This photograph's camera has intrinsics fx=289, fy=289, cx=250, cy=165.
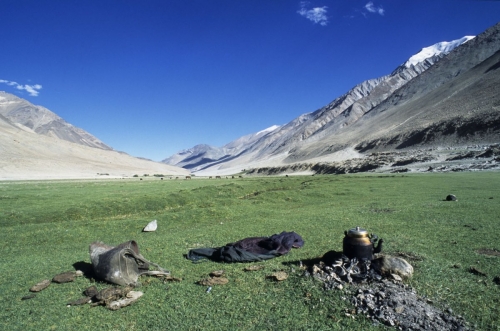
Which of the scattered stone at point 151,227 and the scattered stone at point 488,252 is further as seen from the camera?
the scattered stone at point 151,227

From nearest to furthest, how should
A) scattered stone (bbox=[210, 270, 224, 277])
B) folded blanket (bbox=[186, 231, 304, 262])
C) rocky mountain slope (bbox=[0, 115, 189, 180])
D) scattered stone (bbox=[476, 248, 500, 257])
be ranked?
scattered stone (bbox=[210, 270, 224, 277]) < scattered stone (bbox=[476, 248, 500, 257]) < folded blanket (bbox=[186, 231, 304, 262]) < rocky mountain slope (bbox=[0, 115, 189, 180])

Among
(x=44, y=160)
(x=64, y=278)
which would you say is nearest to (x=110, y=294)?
(x=64, y=278)

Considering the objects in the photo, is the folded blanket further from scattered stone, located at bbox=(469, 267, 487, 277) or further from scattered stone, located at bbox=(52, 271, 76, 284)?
scattered stone, located at bbox=(469, 267, 487, 277)

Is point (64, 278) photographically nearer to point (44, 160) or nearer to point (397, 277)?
point (397, 277)

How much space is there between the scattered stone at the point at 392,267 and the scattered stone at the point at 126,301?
6.79 meters

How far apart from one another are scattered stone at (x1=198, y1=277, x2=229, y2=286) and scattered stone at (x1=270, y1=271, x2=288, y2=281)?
149 centimetres

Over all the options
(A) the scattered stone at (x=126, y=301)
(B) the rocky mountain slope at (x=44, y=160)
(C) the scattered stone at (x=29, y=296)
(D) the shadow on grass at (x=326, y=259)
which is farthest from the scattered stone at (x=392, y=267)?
(B) the rocky mountain slope at (x=44, y=160)

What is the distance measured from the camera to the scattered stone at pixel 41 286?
28.4 ft

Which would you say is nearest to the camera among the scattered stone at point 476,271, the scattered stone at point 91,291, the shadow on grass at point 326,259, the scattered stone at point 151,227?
the scattered stone at point 91,291

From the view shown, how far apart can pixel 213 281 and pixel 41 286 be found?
526cm

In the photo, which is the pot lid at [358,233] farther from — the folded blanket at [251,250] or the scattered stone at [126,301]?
the scattered stone at [126,301]

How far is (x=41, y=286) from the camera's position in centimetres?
883

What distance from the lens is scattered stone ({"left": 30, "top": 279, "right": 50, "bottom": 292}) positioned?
8.66 metres

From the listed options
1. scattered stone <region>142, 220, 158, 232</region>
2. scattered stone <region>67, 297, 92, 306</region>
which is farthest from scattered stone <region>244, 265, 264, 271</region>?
scattered stone <region>142, 220, 158, 232</region>
